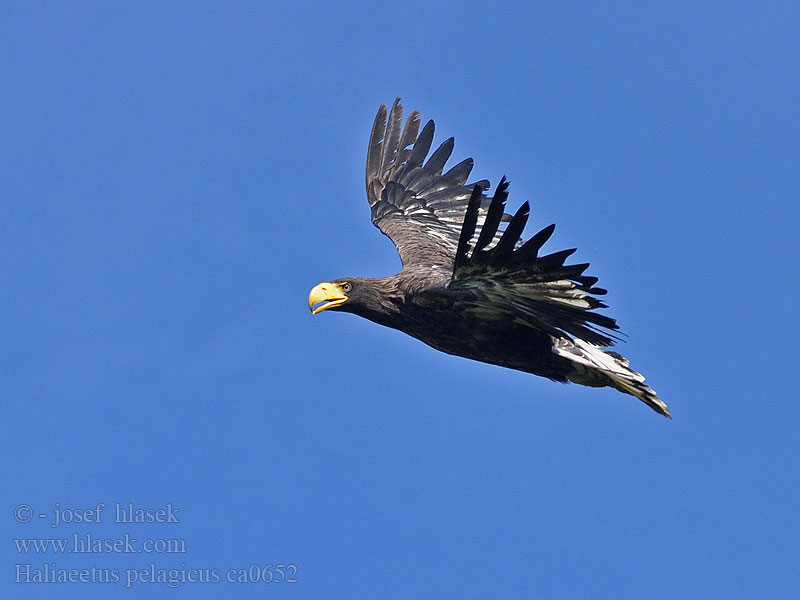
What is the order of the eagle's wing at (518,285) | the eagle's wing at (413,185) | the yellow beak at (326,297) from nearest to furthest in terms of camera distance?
the eagle's wing at (518,285) < the yellow beak at (326,297) < the eagle's wing at (413,185)

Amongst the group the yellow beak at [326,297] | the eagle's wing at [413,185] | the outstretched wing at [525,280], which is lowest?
the outstretched wing at [525,280]

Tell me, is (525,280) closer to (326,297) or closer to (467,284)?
(467,284)

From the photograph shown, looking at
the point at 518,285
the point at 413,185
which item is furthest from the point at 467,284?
the point at 413,185

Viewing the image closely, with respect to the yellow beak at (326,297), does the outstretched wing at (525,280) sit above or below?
below

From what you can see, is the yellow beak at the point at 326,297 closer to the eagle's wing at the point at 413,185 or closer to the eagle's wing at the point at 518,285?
the eagle's wing at the point at 518,285

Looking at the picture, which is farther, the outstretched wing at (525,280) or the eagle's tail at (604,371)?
the eagle's tail at (604,371)

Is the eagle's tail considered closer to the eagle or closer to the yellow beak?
the eagle

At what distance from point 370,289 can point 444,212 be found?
10.3 ft

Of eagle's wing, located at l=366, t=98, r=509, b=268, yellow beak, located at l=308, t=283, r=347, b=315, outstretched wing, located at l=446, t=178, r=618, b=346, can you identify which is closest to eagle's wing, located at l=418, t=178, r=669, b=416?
outstretched wing, located at l=446, t=178, r=618, b=346

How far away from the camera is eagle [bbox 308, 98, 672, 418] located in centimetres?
962

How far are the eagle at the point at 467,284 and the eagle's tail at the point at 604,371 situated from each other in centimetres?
1

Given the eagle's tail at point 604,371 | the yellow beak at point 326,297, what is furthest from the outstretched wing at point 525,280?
the yellow beak at point 326,297

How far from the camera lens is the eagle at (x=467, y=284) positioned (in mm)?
9625

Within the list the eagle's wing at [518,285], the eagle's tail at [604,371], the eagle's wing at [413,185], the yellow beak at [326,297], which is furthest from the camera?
the eagle's wing at [413,185]
